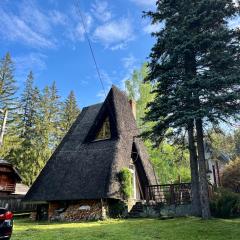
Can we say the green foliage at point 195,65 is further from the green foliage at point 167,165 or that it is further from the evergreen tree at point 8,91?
the evergreen tree at point 8,91

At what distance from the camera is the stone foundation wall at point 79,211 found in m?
18.1

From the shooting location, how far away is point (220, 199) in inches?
622

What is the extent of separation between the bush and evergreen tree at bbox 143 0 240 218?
8.12ft

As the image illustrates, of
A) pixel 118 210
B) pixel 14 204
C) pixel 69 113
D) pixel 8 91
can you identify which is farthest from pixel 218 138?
pixel 69 113

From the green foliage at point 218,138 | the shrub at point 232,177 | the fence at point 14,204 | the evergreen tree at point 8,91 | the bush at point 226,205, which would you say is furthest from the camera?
the evergreen tree at point 8,91

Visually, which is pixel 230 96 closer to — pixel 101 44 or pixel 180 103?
pixel 180 103

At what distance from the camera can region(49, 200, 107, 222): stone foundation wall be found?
1808 centimetres

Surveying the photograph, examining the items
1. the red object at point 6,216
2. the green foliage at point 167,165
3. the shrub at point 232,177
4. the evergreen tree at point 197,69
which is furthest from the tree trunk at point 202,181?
the green foliage at point 167,165

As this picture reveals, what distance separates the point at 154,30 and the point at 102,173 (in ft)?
29.1

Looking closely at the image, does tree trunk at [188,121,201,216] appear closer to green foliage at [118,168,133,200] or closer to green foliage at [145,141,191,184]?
green foliage at [118,168,133,200]

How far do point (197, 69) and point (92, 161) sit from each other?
8.90m

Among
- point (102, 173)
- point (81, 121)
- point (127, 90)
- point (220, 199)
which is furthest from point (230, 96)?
point (127, 90)

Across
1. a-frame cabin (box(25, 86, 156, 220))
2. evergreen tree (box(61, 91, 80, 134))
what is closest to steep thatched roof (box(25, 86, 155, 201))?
a-frame cabin (box(25, 86, 156, 220))

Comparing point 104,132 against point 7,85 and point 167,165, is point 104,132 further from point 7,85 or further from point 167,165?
point 7,85
